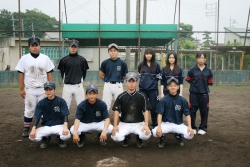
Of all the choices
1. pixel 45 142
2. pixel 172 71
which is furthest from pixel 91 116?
pixel 172 71

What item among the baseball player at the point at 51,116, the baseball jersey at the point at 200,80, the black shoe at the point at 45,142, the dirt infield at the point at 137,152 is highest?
the baseball jersey at the point at 200,80

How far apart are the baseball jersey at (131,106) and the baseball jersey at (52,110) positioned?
3.19 ft

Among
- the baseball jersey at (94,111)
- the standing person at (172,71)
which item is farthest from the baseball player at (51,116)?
Answer: the standing person at (172,71)

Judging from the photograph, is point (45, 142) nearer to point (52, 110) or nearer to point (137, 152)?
point (52, 110)

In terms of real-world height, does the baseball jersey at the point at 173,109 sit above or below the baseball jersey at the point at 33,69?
below

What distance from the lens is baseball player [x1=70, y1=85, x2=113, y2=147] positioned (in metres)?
4.55

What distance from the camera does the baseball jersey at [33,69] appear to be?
16.8 ft

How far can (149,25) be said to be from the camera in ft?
52.4

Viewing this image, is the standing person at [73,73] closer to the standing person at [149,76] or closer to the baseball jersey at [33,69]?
the baseball jersey at [33,69]

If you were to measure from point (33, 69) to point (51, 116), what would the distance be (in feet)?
3.44

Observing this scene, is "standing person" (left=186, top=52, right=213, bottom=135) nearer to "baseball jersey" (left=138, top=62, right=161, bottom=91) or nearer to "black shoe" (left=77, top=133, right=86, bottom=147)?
"baseball jersey" (left=138, top=62, right=161, bottom=91)

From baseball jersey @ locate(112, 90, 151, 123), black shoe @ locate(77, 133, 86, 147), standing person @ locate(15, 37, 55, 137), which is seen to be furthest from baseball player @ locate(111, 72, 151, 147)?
standing person @ locate(15, 37, 55, 137)

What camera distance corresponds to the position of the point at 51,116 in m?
4.71

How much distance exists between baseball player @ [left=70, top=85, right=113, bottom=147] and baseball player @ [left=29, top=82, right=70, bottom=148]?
0.23m
